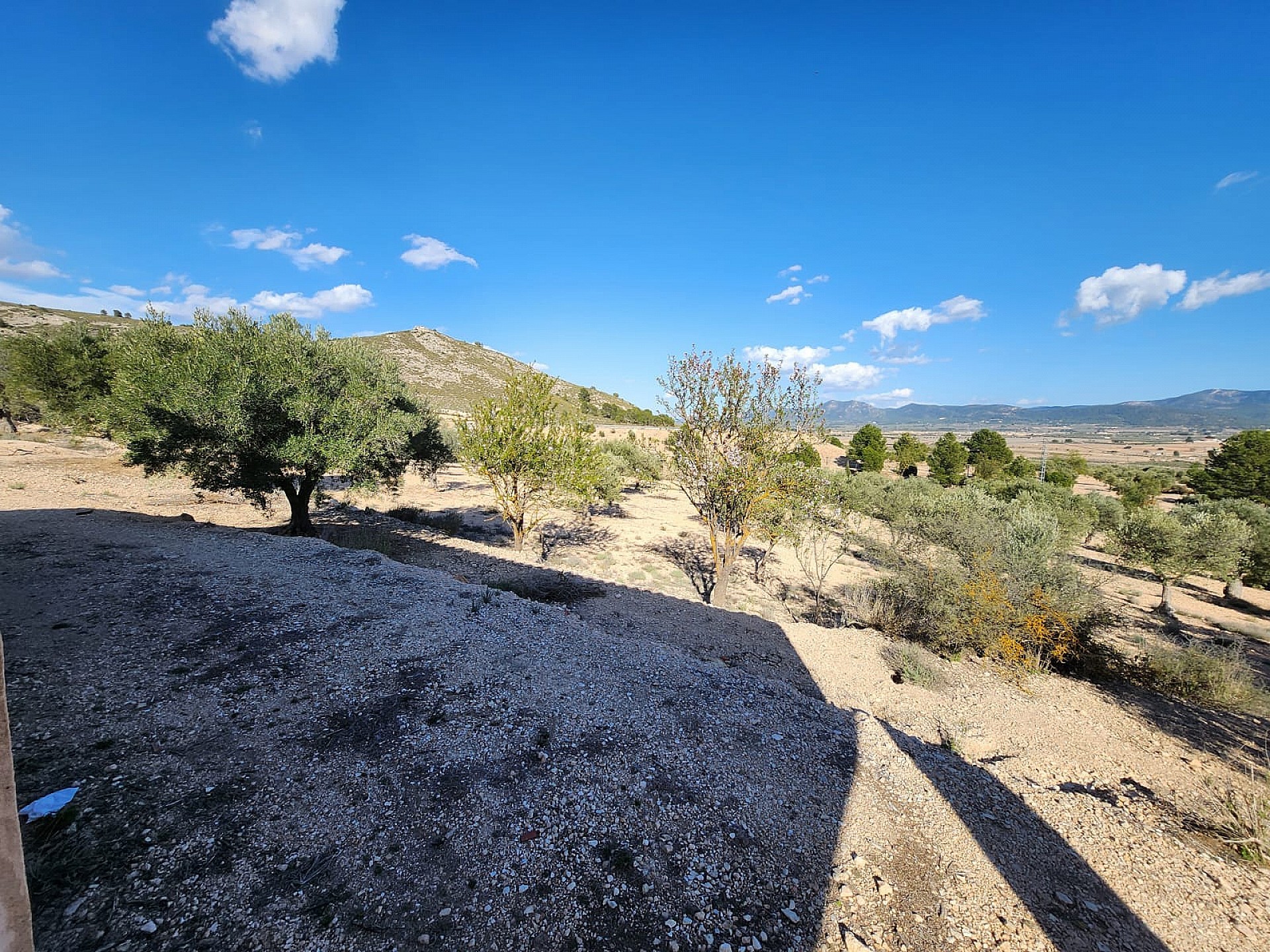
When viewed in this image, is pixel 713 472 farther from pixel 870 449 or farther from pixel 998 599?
pixel 870 449

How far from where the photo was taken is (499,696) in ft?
19.2

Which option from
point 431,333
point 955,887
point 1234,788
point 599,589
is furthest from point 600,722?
point 431,333

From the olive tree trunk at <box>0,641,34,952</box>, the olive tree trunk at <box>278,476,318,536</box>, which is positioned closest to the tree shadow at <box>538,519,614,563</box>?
the olive tree trunk at <box>278,476,318,536</box>

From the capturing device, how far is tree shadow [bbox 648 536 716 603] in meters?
16.3

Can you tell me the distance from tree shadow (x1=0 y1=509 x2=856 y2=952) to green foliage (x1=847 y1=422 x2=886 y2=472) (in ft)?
167

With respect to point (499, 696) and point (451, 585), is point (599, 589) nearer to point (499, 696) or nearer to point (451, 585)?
point (451, 585)

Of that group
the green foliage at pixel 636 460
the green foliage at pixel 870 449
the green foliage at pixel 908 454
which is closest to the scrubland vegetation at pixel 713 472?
the green foliage at pixel 636 460

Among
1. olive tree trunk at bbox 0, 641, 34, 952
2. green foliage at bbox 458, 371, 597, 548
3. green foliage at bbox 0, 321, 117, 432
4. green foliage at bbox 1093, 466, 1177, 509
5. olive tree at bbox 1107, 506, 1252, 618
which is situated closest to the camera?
olive tree trunk at bbox 0, 641, 34, 952

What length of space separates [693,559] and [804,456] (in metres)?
8.19

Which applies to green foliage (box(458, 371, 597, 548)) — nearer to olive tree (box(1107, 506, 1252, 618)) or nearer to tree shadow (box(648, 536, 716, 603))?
tree shadow (box(648, 536, 716, 603))

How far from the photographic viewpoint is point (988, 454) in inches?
1949

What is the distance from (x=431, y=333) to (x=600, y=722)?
105m

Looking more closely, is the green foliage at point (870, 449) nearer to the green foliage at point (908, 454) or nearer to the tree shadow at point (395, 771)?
the green foliage at point (908, 454)

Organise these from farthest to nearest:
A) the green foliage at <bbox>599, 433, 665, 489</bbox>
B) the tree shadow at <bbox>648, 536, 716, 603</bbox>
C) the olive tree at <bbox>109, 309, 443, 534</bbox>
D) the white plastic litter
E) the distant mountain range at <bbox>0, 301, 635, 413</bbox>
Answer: the distant mountain range at <bbox>0, 301, 635, 413</bbox>
the green foliage at <bbox>599, 433, 665, 489</bbox>
the tree shadow at <bbox>648, 536, 716, 603</bbox>
the olive tree at <bbox>109, 309, 443, 534</bbox>
the white plastic litter
